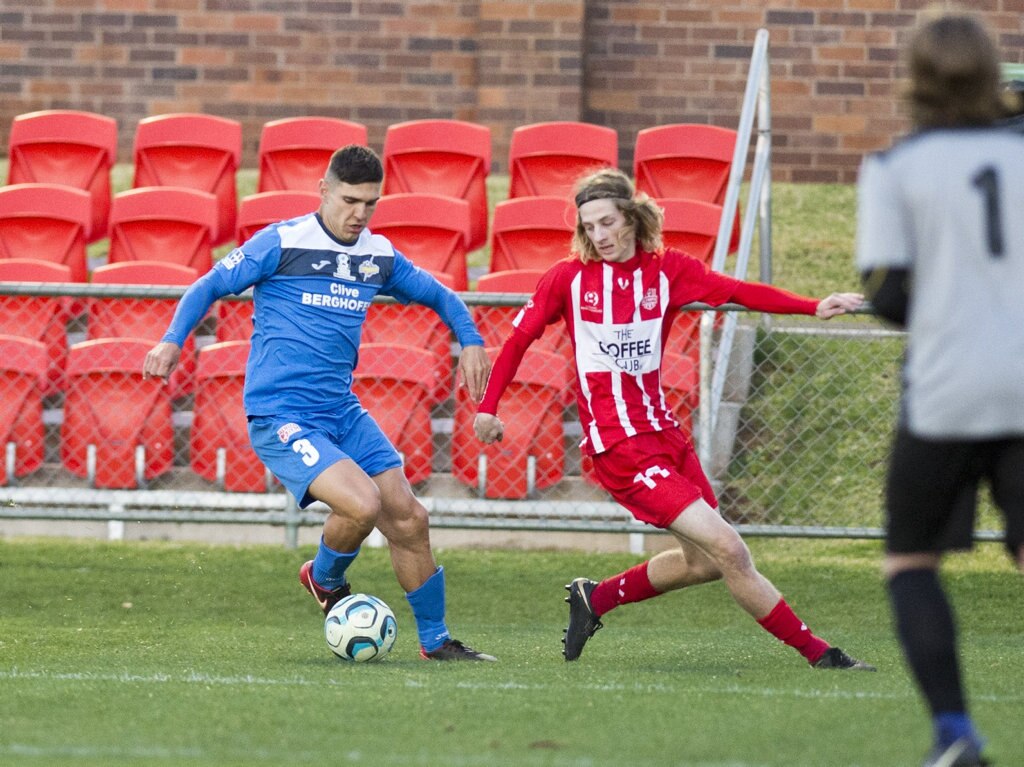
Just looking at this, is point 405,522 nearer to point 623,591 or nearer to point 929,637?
point 623,591

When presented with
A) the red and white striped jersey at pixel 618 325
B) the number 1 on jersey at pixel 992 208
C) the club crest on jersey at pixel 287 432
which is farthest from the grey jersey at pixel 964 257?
the club crest on jersey at pixel 287 432

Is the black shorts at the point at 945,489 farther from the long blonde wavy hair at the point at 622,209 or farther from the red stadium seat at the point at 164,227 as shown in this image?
the red stadium seat at the point at 164,227

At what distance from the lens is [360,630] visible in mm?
5797

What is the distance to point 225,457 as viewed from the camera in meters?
8.56

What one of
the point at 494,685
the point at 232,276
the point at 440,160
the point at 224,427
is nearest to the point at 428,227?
the point at 440,160

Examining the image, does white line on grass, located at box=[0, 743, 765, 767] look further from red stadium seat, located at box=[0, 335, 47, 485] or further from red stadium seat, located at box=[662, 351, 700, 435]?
red stadium seat, located at box=[0, 335, 47, 485]

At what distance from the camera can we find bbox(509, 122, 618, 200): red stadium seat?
35.3ft

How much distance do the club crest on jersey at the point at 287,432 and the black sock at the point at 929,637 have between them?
2.83m

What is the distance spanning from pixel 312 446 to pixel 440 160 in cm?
533

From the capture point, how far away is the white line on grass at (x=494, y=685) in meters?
4.88

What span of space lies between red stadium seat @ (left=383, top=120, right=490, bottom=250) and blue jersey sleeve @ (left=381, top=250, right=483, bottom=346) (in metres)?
4.36

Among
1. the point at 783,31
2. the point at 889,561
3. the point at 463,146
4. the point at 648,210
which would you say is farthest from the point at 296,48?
the point at 889,561

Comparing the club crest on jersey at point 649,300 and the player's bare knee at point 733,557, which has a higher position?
the club crest on jersey at point 649,300

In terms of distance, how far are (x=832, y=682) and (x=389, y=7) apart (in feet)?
30.2
